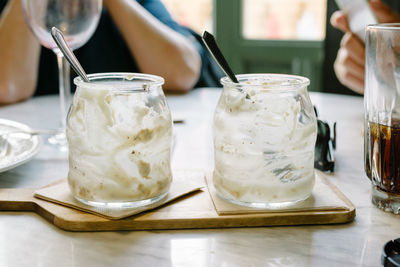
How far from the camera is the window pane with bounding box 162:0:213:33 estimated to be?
11.8ft

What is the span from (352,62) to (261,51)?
2078 millimetres

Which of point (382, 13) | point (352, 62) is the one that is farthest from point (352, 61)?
point (382, 13)

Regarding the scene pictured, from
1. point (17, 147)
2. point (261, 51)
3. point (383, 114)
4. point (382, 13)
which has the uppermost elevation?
point (382, 13)

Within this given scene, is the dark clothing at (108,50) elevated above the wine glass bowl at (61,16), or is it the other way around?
the wine glass bowl at (61,16)

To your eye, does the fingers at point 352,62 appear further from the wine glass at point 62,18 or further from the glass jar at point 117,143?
the glass jar at point 117,143

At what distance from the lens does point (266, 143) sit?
60 cm

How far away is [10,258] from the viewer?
519 mm

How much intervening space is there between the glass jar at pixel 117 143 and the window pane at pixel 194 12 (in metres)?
3.06

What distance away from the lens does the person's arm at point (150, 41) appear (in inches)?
66.2

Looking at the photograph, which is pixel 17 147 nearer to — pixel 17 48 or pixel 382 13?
pixel 17 48

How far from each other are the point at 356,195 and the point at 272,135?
0.19 meters

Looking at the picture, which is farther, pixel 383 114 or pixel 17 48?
pixel 17 48

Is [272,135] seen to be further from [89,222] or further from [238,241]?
[89,222]

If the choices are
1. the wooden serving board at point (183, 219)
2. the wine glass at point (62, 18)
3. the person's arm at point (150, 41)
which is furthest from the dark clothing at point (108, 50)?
the wooden serving board at point (183, 219)
